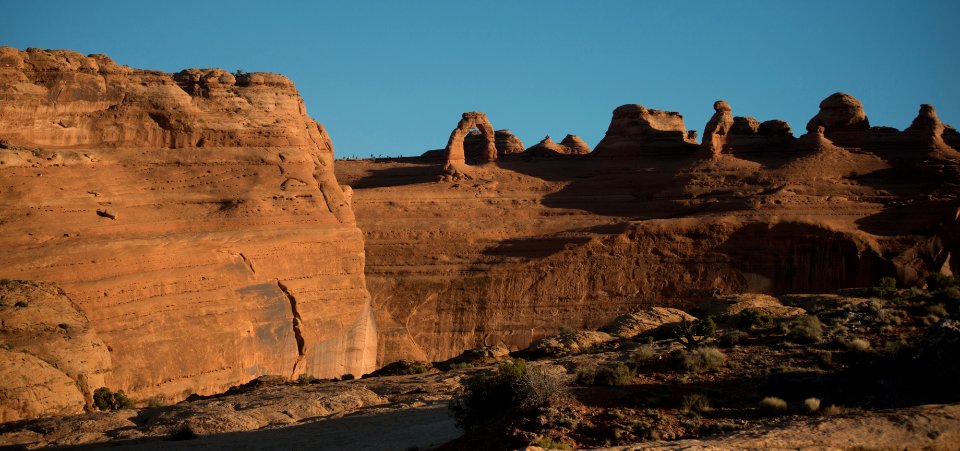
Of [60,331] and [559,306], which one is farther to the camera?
[559,306]

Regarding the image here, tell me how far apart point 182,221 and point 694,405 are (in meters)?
20.7

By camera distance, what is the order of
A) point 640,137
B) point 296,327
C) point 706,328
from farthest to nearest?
point 640,137 → point 296,327 → point 706,328

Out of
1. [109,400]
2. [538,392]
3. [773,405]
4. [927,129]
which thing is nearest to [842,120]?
Result: [927,129]

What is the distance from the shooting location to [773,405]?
58.6 feet

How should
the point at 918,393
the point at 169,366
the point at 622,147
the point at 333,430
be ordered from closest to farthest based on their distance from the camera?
the point at 918,393, the point at 333,430, the point at 169,366, the point at 622,147

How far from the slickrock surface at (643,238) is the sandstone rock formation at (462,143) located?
135 cm

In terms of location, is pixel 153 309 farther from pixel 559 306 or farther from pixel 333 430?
pixel 559 306

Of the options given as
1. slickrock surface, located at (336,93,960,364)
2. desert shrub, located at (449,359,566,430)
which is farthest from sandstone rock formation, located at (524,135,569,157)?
desert shrub, located at (449,359,566,430)

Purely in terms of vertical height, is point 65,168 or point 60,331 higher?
point 65,168

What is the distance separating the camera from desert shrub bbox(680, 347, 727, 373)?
69.7 ft

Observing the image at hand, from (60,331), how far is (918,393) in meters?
18.7

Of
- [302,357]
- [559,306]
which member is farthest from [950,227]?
[302,357]

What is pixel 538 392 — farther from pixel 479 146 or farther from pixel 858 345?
pixel 479 146

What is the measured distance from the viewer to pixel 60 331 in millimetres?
28047
